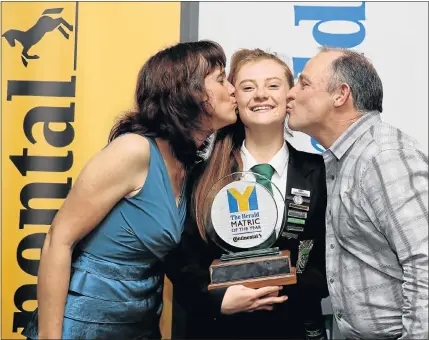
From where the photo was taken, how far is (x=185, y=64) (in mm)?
1764

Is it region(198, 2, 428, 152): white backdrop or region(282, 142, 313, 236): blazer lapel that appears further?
region(198, 2, 428, 152): white backdrop

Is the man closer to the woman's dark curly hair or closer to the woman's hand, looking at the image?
the woman's hand

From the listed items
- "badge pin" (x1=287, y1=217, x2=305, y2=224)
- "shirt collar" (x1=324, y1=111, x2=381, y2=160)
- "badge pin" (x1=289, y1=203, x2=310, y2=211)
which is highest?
"shirt collar" (x1=324, y1=111, x2=381, y2=160)

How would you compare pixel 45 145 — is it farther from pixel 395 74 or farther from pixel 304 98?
pixel 395 74

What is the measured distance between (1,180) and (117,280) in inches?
31.3

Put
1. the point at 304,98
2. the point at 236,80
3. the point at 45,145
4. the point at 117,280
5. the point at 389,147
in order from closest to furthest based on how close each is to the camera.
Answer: the point at 389,147, the point at 117,280, the point at 304,98, the point at 236,80, the point at 45,145

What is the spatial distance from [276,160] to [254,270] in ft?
1.29

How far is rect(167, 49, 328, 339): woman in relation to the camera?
1.80 meters

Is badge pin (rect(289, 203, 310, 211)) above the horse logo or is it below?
below

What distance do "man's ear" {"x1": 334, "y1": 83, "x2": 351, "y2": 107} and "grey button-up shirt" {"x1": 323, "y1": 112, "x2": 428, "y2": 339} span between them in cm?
9

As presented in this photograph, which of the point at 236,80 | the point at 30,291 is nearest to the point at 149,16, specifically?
the point at 236,80

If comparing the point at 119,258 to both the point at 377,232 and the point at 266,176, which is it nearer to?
the point at 266,176

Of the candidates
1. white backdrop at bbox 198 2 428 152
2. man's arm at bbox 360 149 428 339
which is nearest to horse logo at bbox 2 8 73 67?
white backdrop at bbox 198 2 428 152

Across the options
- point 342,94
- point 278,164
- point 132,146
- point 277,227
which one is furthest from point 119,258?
point 342,94
